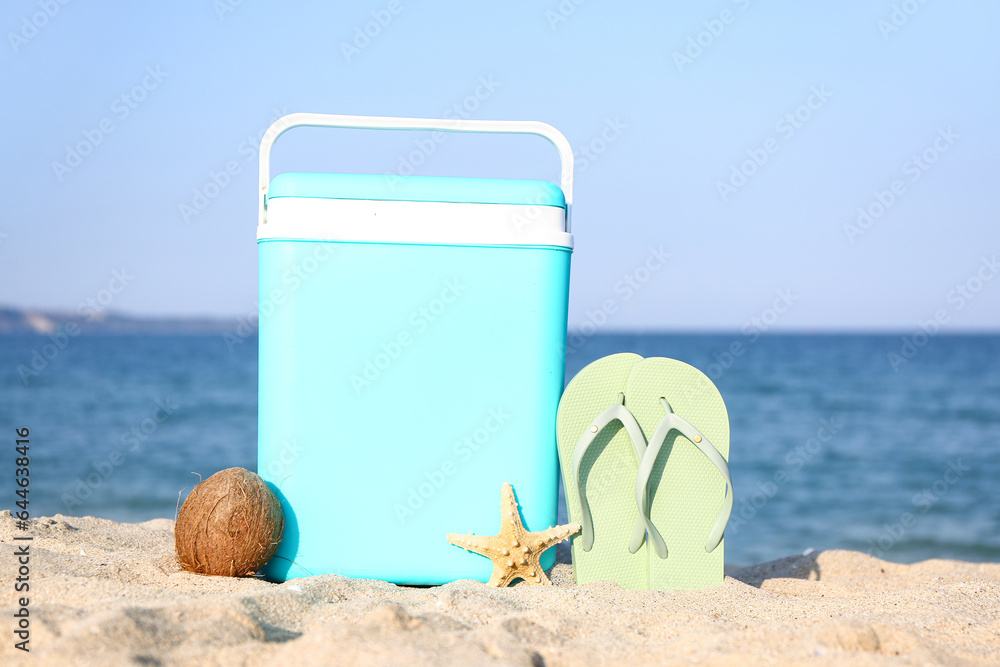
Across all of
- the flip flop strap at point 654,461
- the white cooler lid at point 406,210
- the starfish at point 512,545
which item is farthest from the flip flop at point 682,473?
the white cooler lid at point 406,210

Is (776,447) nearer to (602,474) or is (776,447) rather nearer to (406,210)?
(602,474)

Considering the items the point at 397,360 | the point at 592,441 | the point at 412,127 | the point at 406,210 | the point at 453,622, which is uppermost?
the point at 412,127

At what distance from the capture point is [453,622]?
169cm

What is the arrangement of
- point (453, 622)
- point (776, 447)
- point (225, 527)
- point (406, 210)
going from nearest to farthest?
point (453, 622), point (225, 527), point (406, 210), point (776, 447)

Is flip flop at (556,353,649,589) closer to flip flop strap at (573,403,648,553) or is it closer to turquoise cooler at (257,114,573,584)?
Answer: flip flop strap at (573,403,648,553)

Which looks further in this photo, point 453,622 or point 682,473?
point 682,473

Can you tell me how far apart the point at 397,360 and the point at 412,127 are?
789 millimetres

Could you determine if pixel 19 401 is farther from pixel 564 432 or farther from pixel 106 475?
pixel 564 432

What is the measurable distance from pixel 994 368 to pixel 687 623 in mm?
28721

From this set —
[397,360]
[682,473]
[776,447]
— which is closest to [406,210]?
[397,360]

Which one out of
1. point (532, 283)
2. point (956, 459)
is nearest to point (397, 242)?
point (532, 283)

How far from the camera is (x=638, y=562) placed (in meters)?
2.45

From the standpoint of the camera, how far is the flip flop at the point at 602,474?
241 cm

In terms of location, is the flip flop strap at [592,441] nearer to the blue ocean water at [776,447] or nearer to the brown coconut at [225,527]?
the brown coconut at [225,527]
